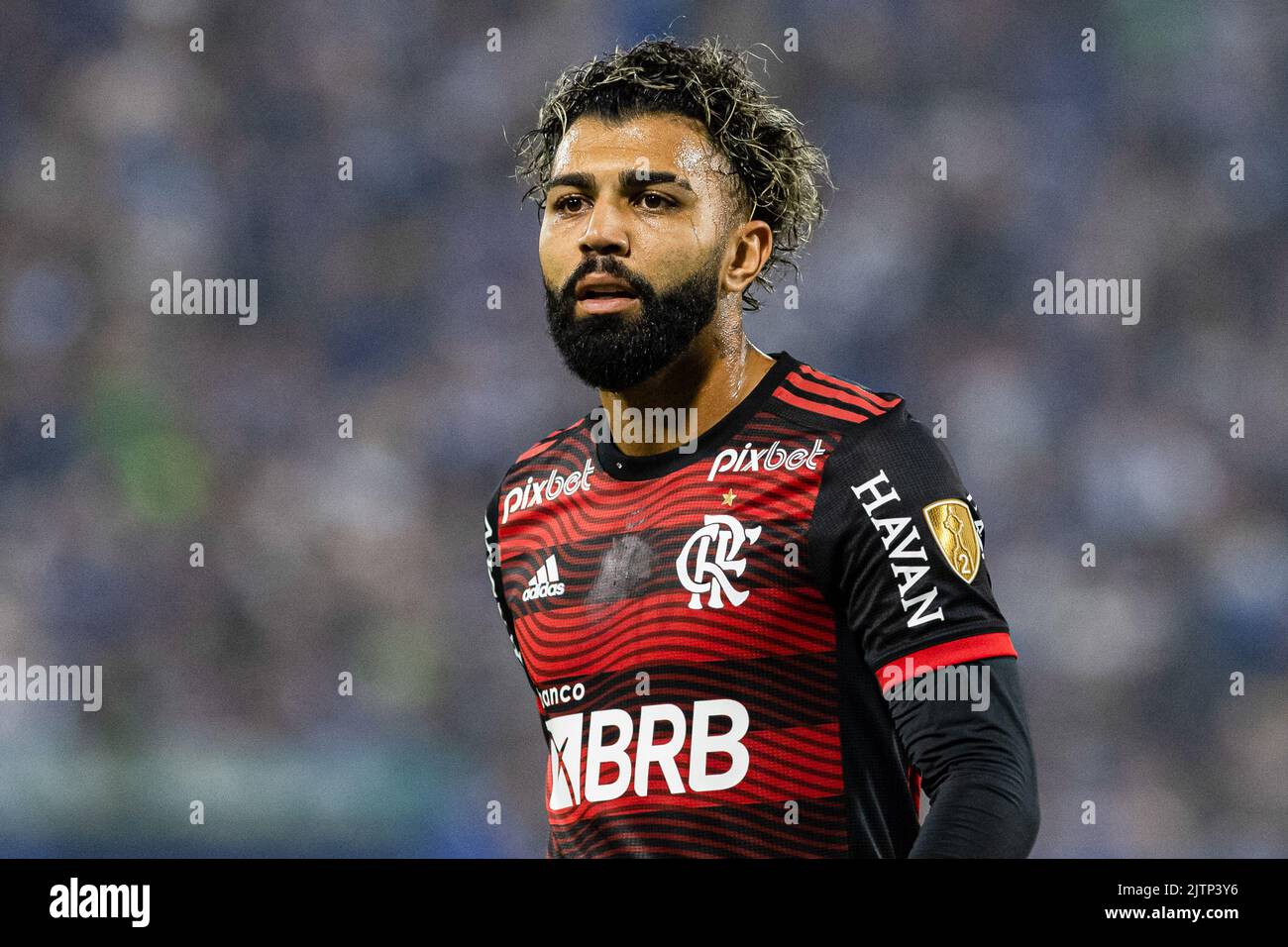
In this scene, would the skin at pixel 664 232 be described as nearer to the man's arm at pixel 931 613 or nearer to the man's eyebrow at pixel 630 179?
the man's eyebrow at pixel 630 179

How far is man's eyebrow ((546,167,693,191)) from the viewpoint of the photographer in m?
2.92

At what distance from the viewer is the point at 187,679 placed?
7.26 m

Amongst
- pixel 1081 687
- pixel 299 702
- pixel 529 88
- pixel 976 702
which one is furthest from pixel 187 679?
pixel 976 702

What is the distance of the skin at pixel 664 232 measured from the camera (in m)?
2.92

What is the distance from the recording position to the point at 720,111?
10.3 ft

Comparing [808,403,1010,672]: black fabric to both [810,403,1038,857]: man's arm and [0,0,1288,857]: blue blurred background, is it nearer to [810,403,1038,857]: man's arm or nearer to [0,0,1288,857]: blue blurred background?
[810,403,1038,857]: man's arm

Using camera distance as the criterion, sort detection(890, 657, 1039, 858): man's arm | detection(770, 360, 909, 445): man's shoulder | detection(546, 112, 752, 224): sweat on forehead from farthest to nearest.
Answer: detection(546, 112, 752, 224): sweat on forehead, detection(770, 360, 909, 445): man's shoulder, detection(890, 657, 1039, 858): man's arm

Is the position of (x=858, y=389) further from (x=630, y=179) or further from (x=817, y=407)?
(x=630, y=179)

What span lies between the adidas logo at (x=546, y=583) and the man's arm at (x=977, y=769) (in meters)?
0.82

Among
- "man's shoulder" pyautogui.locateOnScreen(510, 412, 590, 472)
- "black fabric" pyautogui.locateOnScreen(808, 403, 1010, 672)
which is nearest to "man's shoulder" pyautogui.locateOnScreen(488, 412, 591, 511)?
"man's shoulder" pyautogui.locateOnScreen(510, 412, 590, 472)

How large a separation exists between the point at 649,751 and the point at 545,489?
0.75 m

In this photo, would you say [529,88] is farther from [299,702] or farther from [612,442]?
[612,442]

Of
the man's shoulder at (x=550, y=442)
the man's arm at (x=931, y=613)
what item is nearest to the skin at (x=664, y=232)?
the man's shoulder at (x=550, y=442)

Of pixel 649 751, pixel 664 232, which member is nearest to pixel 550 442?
pixel 664 232
